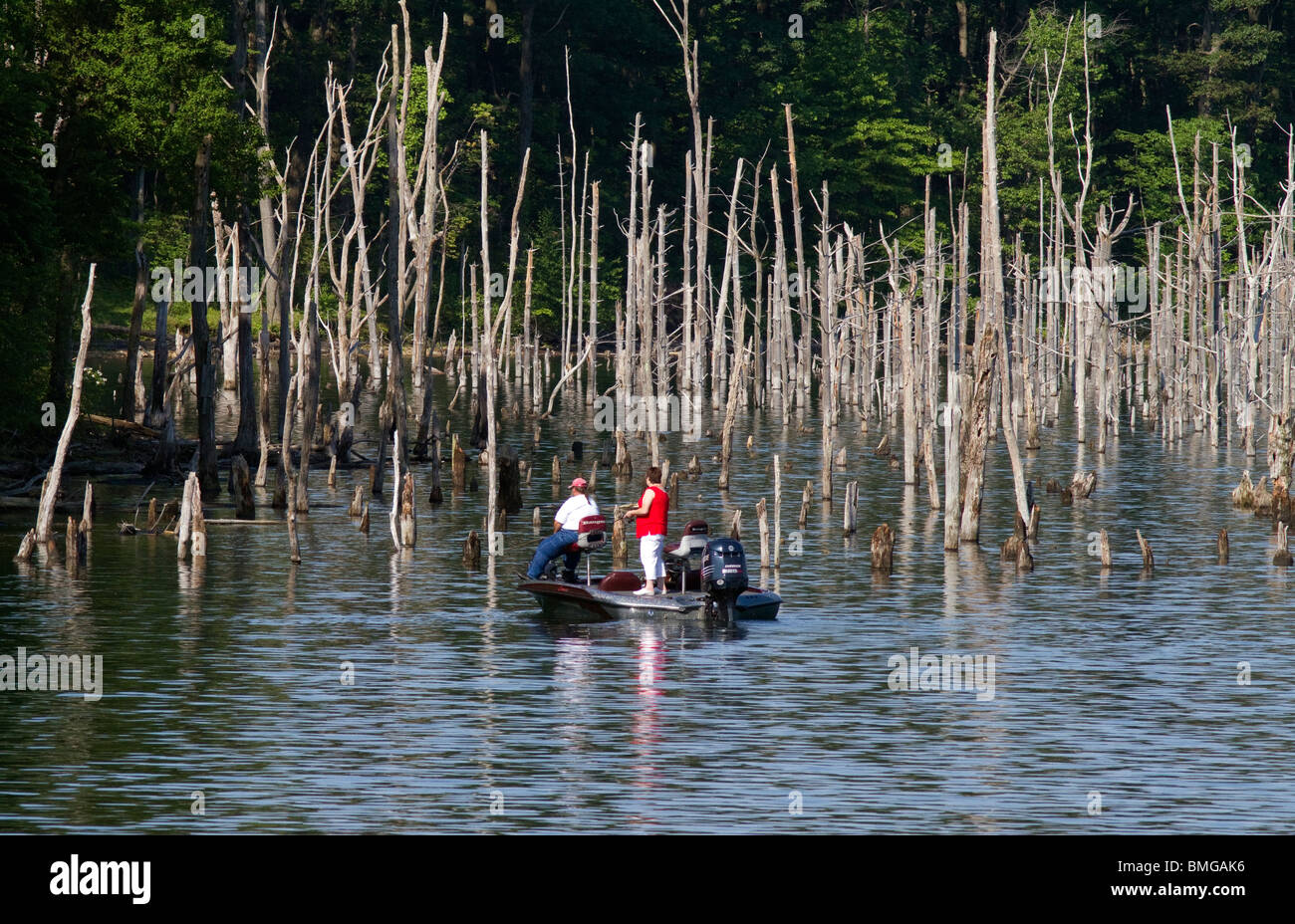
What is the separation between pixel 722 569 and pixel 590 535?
2642 millimetres

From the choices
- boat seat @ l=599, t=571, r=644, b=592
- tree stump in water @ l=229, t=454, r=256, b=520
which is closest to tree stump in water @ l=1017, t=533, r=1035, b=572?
boat seat @ l=599, t=571, r=644, b=592

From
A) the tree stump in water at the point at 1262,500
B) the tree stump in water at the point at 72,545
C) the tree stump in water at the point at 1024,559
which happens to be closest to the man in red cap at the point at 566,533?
the tree stump in water at the point at 72,545

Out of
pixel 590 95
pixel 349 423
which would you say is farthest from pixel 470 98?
pixel 349 423

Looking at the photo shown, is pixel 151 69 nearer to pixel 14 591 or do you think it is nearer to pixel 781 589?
pixel 14 591

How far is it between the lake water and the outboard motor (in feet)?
1.96

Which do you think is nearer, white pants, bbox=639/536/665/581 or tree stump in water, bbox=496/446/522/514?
white pants, bbox=639/536/665/581

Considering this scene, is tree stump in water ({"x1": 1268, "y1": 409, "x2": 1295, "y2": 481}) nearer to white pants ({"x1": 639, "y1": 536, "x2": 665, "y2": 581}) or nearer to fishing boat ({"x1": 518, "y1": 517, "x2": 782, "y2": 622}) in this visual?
fishing boat ({"x1": 518, "y1": 517, "x2": 782, "y2": 622})

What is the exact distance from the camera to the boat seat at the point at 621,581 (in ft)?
89.9

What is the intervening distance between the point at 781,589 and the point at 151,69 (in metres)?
18.1

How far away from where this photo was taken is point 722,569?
26.1m

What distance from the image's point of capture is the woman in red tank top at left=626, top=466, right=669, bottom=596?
26312 millimetres

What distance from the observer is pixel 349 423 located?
154 feet

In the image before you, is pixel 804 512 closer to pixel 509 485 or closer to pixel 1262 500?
pixel 509 485

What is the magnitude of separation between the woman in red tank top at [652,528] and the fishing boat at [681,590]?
0.25 metres
